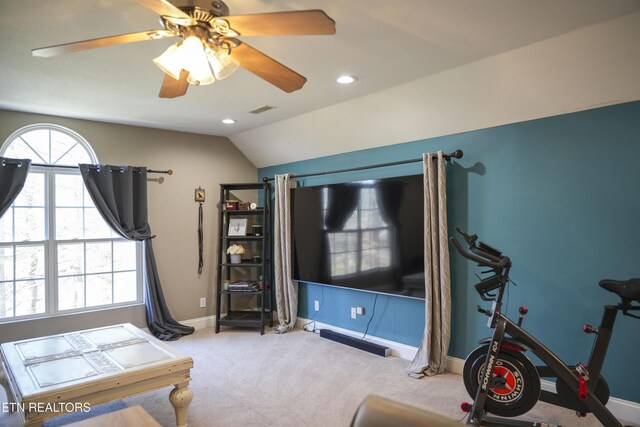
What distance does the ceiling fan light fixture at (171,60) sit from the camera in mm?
1684

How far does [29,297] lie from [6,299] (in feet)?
0.61

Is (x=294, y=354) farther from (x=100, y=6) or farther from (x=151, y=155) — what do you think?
(x=100, y=6)

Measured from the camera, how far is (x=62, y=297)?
4297 mm

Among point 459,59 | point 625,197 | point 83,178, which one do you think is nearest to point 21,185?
point 83,178

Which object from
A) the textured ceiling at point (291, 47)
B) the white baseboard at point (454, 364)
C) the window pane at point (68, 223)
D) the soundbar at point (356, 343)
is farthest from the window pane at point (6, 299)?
the soundbar at point (356, 343)

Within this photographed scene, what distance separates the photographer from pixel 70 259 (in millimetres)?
4391

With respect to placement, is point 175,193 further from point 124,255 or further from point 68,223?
point 68,223

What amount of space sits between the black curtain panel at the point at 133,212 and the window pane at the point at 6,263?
0.91 metres

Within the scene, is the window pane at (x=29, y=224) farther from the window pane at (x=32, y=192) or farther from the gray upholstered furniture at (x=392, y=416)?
the gray upholstered furniture at (x=392, y=416)

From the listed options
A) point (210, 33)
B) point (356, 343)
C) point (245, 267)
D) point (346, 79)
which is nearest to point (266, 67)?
point (210, 33)

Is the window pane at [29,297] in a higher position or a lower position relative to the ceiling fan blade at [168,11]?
lower

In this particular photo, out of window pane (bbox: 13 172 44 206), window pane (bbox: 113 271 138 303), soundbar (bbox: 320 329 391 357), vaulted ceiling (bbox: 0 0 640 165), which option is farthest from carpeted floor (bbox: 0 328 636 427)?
vaulted ceiling (bbox: 0 0 640 165)

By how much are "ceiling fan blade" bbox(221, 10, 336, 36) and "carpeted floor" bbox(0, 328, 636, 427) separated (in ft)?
8.09

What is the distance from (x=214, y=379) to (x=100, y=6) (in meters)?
2.92
